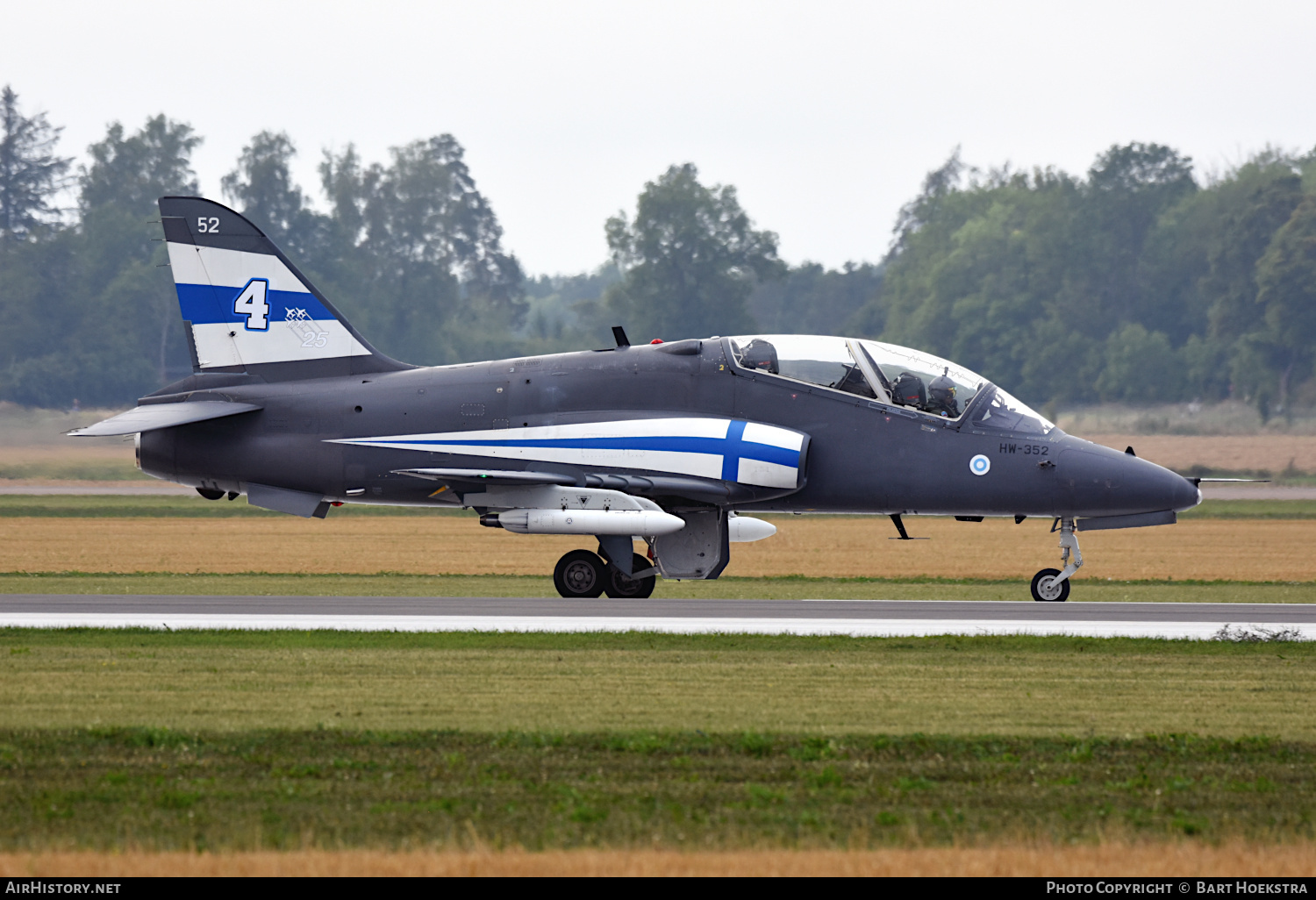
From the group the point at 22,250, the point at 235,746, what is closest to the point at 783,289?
the point at 22,250

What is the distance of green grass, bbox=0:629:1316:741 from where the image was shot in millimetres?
10711

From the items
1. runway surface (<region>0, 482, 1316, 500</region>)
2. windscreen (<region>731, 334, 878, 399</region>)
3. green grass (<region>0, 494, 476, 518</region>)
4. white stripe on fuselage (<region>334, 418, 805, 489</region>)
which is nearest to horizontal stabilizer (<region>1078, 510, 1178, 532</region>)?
windscreen (<region>731, 334, 878, 399</region>)

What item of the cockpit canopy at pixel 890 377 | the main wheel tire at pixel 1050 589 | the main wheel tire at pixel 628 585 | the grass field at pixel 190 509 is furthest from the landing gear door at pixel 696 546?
the grass field at pixel 190 509

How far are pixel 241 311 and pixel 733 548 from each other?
16.2 metres

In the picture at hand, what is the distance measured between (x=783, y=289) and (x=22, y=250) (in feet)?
187

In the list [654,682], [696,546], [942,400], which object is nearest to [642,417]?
[696,546]

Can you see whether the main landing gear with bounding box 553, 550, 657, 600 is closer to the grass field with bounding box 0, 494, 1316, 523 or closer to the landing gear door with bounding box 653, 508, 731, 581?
the landing gear door with bounding box 653, 508, 731, 581

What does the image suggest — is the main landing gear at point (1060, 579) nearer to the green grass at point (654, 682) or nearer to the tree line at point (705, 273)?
the green grass at point (654, 682)

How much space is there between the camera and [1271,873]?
695 cm

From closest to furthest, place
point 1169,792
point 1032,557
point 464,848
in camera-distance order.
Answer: point 464,848 < point 1169,792 < point 1032,557

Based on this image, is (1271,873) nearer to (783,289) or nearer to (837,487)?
(837,487)

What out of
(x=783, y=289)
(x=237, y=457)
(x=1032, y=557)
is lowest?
(x=1032, y=557)
